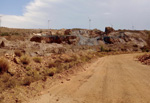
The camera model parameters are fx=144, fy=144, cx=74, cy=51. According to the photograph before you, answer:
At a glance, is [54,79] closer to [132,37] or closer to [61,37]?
[61,37]

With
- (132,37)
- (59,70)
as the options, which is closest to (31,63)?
(59,70)

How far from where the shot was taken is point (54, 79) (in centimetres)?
897

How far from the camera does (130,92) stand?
677 centimetres

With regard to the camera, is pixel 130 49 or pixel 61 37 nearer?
pixel 130 49

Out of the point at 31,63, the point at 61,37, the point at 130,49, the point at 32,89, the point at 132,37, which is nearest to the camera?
the point at 32,89

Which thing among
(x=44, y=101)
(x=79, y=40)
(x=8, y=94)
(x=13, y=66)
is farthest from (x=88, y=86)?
(x=79, y=40)

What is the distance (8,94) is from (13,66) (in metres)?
4.50

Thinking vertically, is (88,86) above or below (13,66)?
below

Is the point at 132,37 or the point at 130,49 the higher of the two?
the point at 132,37

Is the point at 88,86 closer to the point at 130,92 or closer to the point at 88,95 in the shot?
the point at 88,95

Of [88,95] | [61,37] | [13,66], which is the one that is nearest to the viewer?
[88,95]

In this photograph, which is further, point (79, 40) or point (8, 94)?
point (79, 40)

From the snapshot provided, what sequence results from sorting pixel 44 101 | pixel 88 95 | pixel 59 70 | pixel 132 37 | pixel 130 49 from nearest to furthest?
pixel 44 101 < pixel 88 95 < pixel 59 70 < pixel 130 49 < pixel 132 37

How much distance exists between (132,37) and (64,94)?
67.0 meters
